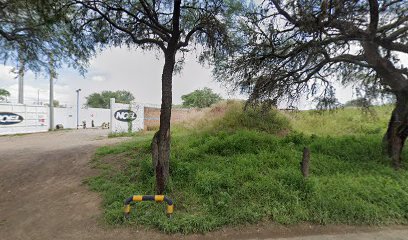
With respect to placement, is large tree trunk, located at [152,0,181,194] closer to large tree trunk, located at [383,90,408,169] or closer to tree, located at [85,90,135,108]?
large tree trunk, located at [383,90,408,169]

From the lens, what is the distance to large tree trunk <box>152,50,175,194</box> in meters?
5.26

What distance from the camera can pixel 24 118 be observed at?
65.1 feet

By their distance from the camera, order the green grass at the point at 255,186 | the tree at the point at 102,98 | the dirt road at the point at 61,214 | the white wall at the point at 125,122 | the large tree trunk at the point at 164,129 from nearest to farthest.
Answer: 1. the dirt road at the point at 61,214
2. the green grass at the point at 255,186
3. the large tree trunk at the point at 164,129
4. the white wall at the point at 125,122
5. the tree at the point at 102,98

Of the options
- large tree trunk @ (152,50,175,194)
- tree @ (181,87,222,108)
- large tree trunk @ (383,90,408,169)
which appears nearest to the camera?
large tree trunk @ (152,50,175,194)

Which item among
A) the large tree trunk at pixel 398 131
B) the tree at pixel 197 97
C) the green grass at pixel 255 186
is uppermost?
the tree at pixel 197 97

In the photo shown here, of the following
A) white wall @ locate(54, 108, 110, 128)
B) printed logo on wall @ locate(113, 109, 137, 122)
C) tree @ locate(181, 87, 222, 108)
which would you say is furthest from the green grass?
tree @ locate(181, 87, 222, 108)

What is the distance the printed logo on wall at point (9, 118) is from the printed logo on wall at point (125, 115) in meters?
7.93

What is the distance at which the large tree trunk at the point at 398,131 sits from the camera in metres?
7.07

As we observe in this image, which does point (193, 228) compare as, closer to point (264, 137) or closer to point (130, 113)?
point (264, 137)

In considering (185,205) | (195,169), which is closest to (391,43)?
(195,169)

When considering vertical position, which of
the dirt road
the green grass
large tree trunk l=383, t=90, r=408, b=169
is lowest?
the dirt road

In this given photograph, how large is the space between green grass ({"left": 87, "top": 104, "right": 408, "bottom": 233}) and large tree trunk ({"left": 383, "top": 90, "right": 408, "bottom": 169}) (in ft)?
0.95

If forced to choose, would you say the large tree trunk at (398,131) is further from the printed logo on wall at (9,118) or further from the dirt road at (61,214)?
the printed logo on wall at (9,118)

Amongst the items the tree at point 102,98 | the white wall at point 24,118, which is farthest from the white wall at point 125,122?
the tree at point 102,98
